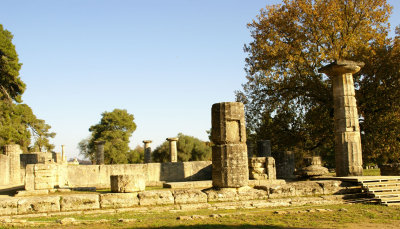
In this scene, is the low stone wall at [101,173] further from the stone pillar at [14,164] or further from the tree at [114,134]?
the tree at [114,134]

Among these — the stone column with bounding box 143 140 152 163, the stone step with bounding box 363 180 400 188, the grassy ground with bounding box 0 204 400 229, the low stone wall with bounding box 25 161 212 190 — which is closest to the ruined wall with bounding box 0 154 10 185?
the low stone wall with bounding box 25 161 212 190

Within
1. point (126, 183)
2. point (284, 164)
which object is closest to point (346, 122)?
point (284, 164)

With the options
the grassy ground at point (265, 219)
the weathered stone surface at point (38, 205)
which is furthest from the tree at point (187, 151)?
the grassy ground at point (265, 219)

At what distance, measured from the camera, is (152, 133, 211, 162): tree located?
43000 millimetres

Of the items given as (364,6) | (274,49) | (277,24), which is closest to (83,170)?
(274,49)

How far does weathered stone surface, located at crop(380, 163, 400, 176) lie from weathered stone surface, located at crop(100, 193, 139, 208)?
41.3ft

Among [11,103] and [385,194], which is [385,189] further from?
[11,103]

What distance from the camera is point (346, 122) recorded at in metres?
15.6

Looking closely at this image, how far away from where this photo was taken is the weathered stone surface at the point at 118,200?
A: 1023 centimetres

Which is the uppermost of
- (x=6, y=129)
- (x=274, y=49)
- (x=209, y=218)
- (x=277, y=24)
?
(x=277, y=24)

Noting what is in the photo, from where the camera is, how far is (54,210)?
32.2 feet

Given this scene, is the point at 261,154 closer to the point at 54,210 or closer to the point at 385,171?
the point at 385,171

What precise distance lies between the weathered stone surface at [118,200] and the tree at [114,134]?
3459 centimetres

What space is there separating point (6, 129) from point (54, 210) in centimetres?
2203
